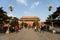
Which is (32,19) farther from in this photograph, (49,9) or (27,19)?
(49,9)

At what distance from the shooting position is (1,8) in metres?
47.2

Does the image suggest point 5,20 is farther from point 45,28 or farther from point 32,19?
point 32,19

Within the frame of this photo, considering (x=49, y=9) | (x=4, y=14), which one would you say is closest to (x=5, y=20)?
(x=4, y=14)

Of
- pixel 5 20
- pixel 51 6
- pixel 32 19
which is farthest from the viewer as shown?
pixel 32 19

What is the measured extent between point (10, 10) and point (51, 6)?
11.1 metres

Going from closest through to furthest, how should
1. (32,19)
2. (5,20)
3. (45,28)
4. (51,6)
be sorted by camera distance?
(51,6)
(5,20)
(45,28)
(32,19)

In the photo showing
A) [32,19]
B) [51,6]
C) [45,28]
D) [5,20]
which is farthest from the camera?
[32,19]

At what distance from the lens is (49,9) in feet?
148

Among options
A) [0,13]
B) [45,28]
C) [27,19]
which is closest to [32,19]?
[27,19]

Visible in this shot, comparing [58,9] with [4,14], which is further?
[4,14]

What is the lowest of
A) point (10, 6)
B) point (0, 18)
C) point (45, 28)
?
point (45, 28)

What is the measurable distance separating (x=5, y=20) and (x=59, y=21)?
16.3 metres

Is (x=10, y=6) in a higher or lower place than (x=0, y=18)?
higher

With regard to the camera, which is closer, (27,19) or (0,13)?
(0,13)
